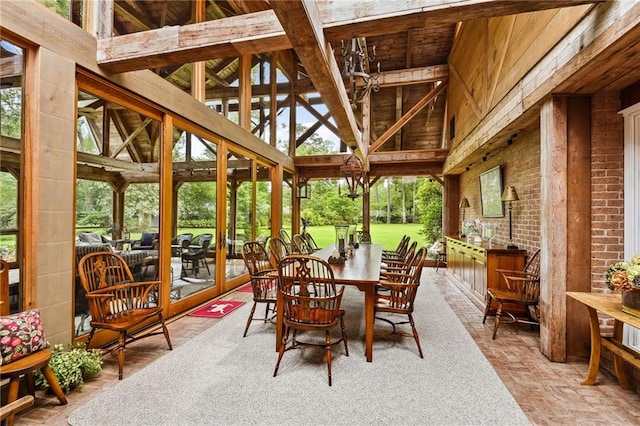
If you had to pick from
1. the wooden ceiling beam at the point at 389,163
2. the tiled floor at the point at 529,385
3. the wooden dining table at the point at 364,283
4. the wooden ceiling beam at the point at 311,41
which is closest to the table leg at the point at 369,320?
the wooden dining table at the point at 364,283

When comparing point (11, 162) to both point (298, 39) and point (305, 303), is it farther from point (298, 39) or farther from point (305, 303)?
point (305, 303)

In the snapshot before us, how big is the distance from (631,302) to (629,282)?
0.49 ft

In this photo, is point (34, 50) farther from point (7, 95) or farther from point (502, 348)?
point (502, 348)

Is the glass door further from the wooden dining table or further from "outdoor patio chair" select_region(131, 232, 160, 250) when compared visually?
the wooden dining table

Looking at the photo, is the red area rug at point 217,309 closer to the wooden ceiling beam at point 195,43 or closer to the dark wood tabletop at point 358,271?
the dark wood tabletop at point 358,271

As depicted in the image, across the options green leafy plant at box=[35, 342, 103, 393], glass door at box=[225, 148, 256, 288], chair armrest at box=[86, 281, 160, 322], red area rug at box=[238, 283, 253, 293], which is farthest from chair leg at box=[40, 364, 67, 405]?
red area rug at box=[238, 283, 253, 293]

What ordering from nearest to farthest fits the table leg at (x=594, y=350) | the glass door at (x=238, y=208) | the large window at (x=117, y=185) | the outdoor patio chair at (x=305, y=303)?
the table leg at (x=594, y=350), the outdoor patio chair at (x=305, y=303), the large window at (x=117, y=185), the glass door at (x=238, y=208)

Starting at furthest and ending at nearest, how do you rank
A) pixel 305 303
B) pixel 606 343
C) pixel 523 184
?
pixel 523 184
pixel 305 303
pixel 606 343

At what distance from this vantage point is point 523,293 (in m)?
3.49

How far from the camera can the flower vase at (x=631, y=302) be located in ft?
6.41

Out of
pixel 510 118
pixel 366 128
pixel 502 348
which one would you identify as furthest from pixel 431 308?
pixel 366 128

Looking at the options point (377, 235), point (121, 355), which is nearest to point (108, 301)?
point (121, 355)

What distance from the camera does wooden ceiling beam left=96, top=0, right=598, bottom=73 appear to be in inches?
71.7

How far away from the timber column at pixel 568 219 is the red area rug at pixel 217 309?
375 cm
